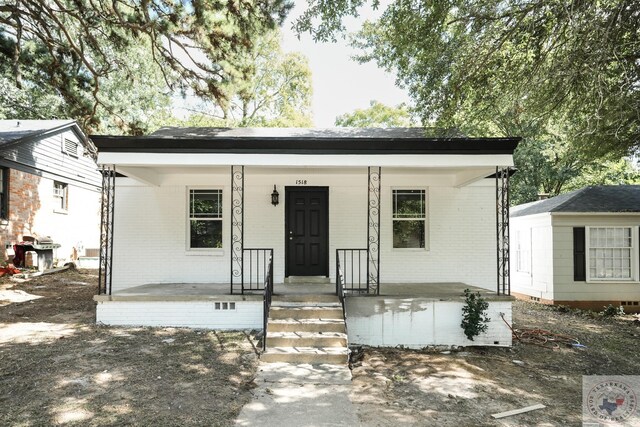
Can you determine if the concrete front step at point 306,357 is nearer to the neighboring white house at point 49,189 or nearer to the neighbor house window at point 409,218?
the neighbor house window at point 409,218

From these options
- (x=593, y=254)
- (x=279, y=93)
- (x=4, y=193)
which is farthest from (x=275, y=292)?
(x=279, y=93)

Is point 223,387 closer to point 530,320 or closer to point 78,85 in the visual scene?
point 530,320

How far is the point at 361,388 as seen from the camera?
4.90 m

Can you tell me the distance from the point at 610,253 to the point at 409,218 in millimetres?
6183

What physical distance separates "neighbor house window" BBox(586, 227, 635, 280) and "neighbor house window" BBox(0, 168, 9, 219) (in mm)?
17582

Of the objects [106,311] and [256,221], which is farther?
[256,221]

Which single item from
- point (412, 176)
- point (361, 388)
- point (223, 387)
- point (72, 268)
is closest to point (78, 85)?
point (72, 268)

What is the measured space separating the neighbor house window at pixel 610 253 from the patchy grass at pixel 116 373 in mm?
9730

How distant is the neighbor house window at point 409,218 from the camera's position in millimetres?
9266

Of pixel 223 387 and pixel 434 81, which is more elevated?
pixel 434 81

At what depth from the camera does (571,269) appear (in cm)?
1096

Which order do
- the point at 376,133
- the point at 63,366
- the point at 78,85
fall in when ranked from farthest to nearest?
1. the point at 78,85
2. the point at 376,133
3. the point at 63,366

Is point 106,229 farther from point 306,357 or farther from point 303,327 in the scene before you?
point 306,357

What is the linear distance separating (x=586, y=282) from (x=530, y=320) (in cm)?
331
